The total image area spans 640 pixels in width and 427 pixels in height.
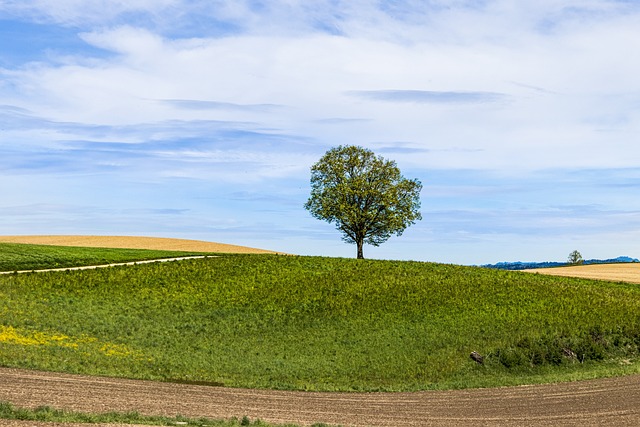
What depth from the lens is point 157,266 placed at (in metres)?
58.5

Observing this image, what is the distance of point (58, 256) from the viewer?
6188cm

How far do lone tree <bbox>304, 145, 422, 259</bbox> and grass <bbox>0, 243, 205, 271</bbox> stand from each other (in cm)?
1998

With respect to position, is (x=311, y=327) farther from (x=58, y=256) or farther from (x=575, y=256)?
(x=575, y=256)

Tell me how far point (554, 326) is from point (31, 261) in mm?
42893

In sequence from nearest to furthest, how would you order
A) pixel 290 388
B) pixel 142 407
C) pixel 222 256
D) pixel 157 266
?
1. pixel 142 407
2. pixel 290 388
3. pixel 157 266
4. pixel 222 256

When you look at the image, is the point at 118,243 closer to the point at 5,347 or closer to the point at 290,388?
the point at 5,347

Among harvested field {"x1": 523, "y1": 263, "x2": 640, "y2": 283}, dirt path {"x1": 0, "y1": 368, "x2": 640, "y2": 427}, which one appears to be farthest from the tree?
dirt path {"x1": 0, "y1": 368, "x2": 640, "y2": 427}

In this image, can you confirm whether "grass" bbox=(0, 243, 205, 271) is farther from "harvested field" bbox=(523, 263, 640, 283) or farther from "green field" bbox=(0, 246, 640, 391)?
"harvested field" bbox=(523, 263, 640, 283)

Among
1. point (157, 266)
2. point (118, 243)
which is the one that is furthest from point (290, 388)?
point (118, 243)

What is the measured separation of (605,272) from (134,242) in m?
64.0

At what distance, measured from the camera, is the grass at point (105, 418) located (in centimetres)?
1953

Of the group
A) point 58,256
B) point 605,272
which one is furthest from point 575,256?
point 58,256

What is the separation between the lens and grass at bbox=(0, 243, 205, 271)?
58.6 metres

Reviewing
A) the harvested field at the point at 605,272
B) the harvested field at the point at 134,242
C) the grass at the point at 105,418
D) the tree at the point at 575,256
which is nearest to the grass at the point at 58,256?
the harvested field at the point at 134,242
